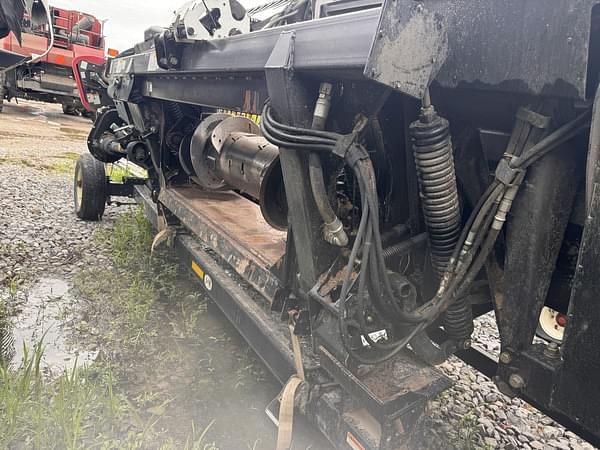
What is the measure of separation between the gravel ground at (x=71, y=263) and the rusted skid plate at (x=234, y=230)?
0.90 metres

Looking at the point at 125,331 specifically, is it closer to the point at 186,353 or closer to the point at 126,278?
the point at 186,353

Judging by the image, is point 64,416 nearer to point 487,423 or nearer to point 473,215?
point 473,215

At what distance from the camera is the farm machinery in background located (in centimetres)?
123

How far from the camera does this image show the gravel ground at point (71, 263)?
2.33m

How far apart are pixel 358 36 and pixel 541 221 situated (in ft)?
2.20

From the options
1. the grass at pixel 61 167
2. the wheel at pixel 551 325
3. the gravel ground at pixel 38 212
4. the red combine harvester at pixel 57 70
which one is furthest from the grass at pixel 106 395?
the red combine harvester at pixel 57 70

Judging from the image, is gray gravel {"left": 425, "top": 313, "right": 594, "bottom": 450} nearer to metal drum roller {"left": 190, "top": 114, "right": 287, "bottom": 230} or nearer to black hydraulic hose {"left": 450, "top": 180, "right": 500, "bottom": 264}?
black hydraulic hose {"left": 450, "top": 180, "right": 500, "bottom": 264}

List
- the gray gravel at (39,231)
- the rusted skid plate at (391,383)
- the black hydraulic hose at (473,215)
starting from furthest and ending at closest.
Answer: the gray gravel at (39,231)
the rusted skid plate at (391,383)
the black hydraulic hose at (473,215)

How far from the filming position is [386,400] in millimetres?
1603

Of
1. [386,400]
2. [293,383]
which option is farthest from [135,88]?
[386,400]

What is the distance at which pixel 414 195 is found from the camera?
1.74 meters

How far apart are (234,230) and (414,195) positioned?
138 centimetres

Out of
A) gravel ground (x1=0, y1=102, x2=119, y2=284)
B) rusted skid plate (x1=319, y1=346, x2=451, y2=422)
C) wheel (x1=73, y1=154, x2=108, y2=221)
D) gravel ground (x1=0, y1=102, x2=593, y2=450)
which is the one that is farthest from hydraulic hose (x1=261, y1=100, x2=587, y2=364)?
wheel (x1=73, y1=154, x2=108, y2=221)

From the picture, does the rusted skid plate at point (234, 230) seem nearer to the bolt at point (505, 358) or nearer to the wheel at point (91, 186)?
the bolt at point (505, 358)
